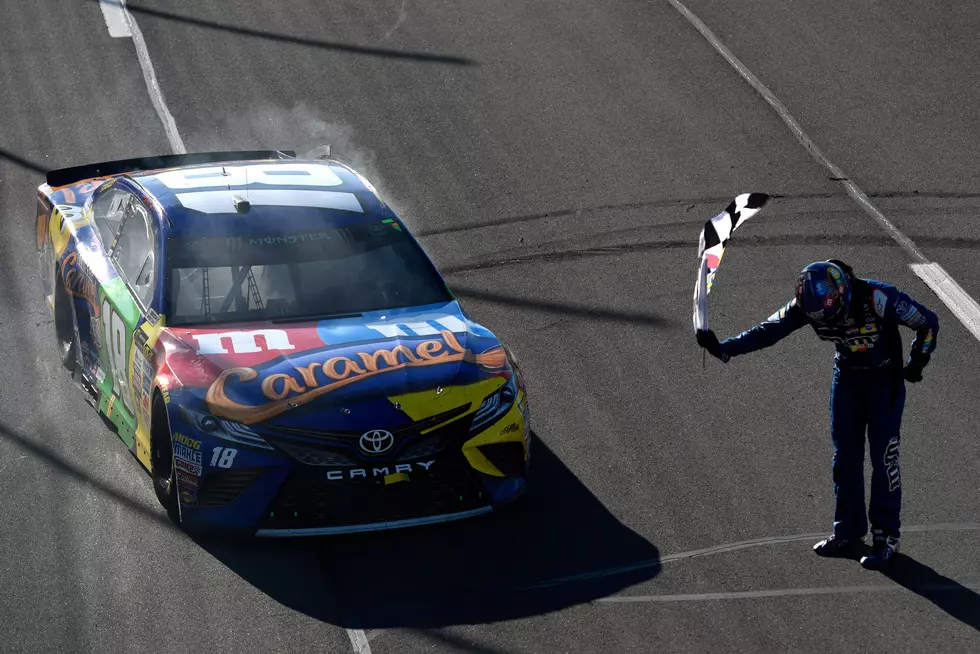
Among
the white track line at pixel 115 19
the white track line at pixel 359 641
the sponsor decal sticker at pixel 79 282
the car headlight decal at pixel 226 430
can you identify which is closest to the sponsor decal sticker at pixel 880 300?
the white track line at pixel 359 641

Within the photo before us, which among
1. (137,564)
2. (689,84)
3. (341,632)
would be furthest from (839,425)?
(689,84)

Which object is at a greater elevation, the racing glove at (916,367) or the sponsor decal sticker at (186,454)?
the racing glove at (916,367)

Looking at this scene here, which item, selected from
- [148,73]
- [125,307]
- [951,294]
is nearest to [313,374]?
[125,307]

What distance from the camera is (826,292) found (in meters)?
6.67

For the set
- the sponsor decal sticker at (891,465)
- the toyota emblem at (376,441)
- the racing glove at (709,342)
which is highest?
the racing glove at (709,342)

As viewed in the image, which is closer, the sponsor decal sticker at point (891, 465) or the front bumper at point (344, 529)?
the front bumper at point (344, 529)

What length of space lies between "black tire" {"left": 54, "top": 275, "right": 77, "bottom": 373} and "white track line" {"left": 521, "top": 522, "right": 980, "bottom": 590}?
3.85 m

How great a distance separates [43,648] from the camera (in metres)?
6.21

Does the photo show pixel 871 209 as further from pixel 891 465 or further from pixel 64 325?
pixel 64 325

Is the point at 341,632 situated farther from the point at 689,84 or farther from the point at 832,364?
the point at 689,84

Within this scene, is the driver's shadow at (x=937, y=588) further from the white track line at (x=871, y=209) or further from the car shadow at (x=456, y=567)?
the white track line at (x=871, y=209)

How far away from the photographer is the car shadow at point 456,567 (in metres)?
6.50

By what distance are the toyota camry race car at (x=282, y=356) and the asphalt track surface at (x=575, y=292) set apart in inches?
13.9

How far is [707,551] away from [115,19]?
12.0m
